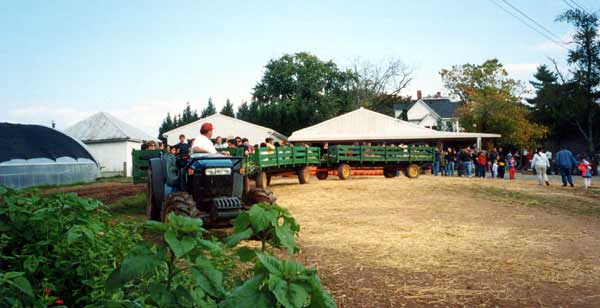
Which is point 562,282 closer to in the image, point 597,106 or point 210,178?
point 210,178

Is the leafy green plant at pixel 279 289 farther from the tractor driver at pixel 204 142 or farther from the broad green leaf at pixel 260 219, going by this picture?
the tractor driver at pixel 204 142

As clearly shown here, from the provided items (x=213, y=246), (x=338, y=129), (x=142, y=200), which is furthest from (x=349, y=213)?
(x=338, y=129)

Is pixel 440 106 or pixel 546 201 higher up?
pixel 440 106

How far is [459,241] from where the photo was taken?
8.29m

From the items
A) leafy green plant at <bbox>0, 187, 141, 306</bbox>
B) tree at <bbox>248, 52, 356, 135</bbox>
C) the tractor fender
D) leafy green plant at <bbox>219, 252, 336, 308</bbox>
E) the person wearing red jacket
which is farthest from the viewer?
tree at <bbox>248, 52, 356, 135</bbox>

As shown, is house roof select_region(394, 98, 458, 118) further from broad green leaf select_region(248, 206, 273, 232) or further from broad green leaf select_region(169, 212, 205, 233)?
broad green leaf select_region(169, 212, 205, 233)

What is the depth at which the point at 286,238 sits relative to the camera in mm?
2387

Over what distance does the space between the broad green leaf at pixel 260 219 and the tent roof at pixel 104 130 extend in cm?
3580

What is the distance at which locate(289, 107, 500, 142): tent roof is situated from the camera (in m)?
38.3

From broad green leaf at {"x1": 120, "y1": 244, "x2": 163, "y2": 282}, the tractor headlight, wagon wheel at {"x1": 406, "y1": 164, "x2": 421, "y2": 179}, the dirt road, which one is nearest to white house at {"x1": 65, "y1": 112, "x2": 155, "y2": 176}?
wagon wheel at {"x1": 406, "y1": 164, "x2": 421, "y2": 179}

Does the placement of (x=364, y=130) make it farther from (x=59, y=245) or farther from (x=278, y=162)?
(x=59, y=245)

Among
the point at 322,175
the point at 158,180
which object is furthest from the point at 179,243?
the point at 322,175

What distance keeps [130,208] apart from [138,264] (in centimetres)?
1053

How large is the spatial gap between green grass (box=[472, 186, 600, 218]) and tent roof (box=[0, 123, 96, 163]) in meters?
17.6
